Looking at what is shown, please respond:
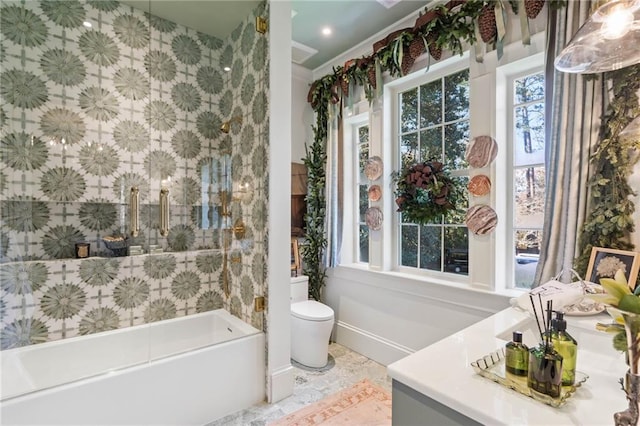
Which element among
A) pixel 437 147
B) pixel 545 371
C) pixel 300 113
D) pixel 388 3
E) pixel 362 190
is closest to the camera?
pixel 545 371

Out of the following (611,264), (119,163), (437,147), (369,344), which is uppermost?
(437,147)

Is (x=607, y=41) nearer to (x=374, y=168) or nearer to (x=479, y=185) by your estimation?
(x=479, y=185)

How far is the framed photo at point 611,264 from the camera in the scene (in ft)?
4.68

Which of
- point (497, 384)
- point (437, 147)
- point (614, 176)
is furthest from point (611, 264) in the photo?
point (437, 147)

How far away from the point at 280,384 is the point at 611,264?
2047mm

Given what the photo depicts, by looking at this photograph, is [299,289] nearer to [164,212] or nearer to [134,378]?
[164,212]

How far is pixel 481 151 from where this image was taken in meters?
2.23

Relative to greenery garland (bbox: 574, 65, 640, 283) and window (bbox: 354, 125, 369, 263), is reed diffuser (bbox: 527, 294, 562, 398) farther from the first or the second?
window (bbox: 354, 125, 369, 263)

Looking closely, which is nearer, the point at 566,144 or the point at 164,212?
the point at 566,144

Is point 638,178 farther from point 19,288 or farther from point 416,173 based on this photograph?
Answer: point 19,288

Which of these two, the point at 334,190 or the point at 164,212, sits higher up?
the point at 334,190

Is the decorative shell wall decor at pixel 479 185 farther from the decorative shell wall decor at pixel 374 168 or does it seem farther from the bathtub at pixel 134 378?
the bathtub at pixel 134 378

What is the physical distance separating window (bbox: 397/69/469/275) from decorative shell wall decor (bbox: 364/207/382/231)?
20 centimetres

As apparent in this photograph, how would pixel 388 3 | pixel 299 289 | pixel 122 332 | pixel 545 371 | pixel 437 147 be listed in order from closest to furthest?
pixel 545 371, pixel 122 332, pixel 388 3, pixel 437 147, pixel 299 289
